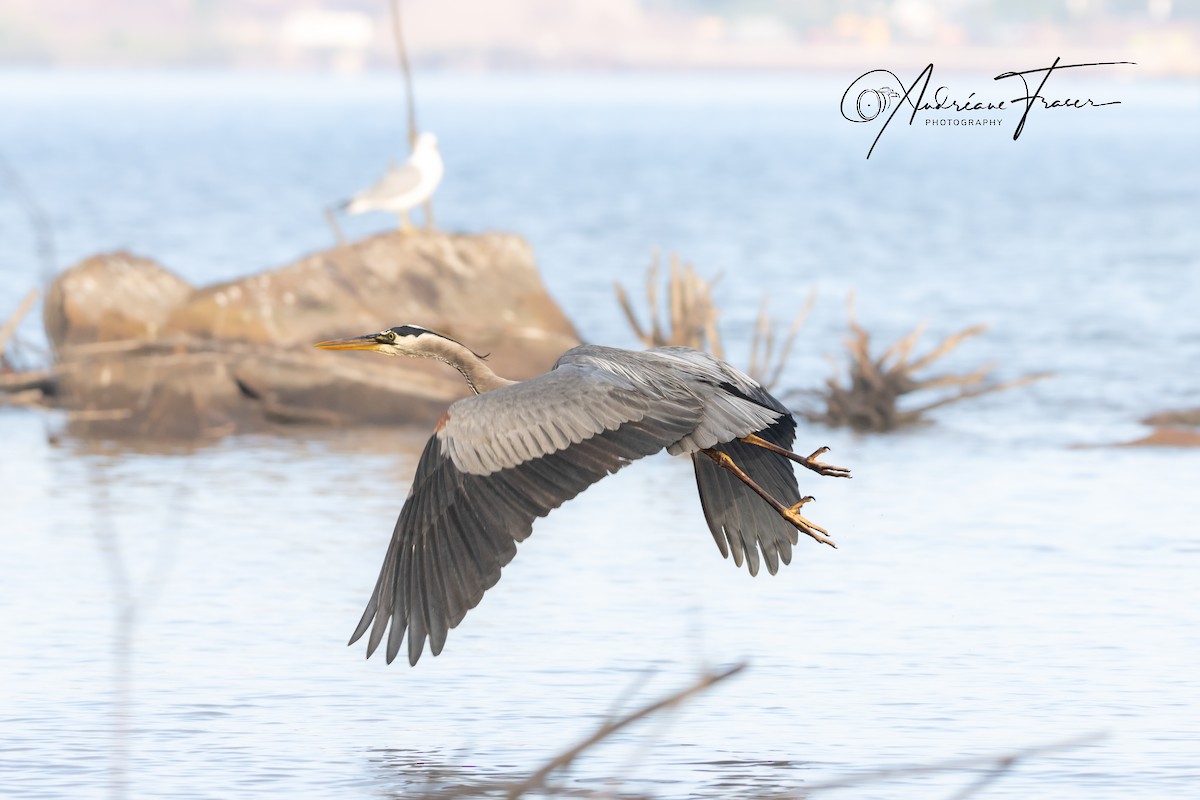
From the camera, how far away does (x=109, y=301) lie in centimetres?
1518

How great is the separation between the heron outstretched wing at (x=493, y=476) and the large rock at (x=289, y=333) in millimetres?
7558

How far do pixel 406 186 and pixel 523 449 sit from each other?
9.69m

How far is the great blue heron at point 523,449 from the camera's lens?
6527 millimetres

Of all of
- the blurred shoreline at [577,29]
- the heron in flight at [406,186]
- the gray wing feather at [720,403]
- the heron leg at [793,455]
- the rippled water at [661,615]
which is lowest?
the rippled water at [661,615]

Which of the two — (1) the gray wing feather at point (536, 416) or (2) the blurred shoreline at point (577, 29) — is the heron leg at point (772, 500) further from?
(2) the blurred shoreline at point (577, 29)

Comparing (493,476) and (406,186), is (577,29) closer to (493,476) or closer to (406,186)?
(406,186)

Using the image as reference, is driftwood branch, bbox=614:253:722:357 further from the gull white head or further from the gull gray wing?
the gull white head

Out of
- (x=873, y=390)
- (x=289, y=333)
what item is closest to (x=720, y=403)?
(x=873, y=390)

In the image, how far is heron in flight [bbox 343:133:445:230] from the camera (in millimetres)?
16297

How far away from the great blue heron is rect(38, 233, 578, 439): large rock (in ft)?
22.0

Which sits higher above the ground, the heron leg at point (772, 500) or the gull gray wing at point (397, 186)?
the gull gray wing at point (397, 186)

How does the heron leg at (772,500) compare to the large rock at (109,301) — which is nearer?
the heron leg at (772,500)

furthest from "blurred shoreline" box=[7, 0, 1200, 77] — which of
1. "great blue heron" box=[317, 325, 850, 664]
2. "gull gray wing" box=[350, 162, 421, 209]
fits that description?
"great blue heron" box=[317, 325, 850, 664]

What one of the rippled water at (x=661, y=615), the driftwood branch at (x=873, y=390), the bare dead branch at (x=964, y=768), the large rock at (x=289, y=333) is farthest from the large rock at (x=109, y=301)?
the bare dead branch at (x=964, y=768)
